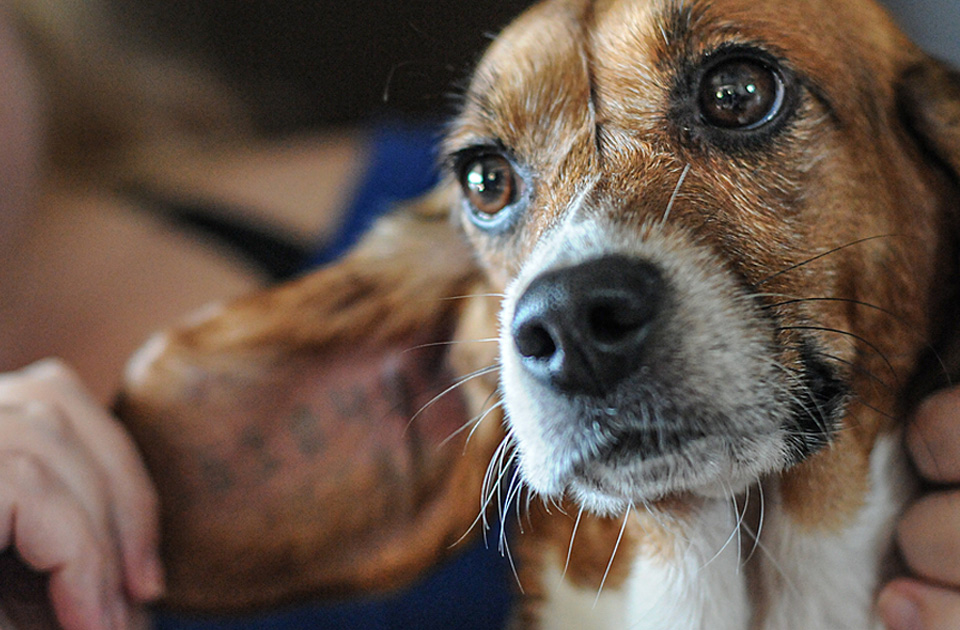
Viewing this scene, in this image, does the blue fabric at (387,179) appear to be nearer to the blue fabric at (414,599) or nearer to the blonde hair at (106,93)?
the blue fabric at (414,599)

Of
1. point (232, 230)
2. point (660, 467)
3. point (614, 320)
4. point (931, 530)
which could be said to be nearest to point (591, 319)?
point (614, 320)

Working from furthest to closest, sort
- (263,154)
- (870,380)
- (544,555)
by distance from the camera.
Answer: (263,154) → (544,555) → (870,380)

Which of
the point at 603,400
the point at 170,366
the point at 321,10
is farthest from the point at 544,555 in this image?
the point at 321,10

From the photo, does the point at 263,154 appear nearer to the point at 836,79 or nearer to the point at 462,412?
the point at 462,412

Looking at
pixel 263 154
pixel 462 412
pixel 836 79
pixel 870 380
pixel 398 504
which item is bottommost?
pixel 398 504

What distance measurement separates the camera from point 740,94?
78cm

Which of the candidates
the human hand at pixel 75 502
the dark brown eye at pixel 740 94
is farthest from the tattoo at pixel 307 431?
the dark brown eye at pixel 740 94

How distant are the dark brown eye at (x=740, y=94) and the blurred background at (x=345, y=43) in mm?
208

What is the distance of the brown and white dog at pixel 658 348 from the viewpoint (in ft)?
2.31

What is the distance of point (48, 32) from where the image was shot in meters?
1.11

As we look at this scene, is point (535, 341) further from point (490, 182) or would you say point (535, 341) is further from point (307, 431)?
point (307, 431)

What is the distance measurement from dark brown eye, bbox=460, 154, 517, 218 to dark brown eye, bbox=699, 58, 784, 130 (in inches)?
9.8

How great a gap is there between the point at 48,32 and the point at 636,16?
0.83 metres

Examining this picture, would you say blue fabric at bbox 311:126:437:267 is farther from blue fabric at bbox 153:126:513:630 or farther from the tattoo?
the tattoo
